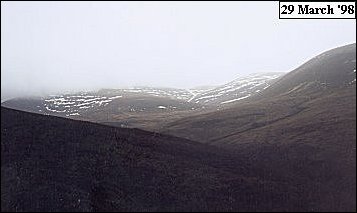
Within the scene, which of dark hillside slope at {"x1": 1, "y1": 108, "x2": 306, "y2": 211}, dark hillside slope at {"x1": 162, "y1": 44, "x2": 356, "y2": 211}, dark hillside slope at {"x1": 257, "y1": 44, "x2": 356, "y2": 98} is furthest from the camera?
dark hillside slope at {"x1": 257, "y1": 44, "x2": 356, "y2": 98}

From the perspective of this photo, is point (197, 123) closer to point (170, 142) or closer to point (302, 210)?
point (170, 142)

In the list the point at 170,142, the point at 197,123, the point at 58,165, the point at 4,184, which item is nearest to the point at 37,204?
the point at 4,184

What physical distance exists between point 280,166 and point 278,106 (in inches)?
2176

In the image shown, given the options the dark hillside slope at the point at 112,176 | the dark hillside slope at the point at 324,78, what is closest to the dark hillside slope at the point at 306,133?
the dark hillside slope at the point at 324,78

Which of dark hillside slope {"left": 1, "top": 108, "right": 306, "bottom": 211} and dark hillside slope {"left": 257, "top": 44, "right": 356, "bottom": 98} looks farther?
dark hillside slope {"left": 257, "top": 44, "right": 356, "bottom": 98}

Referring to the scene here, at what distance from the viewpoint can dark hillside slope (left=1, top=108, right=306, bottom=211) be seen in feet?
134

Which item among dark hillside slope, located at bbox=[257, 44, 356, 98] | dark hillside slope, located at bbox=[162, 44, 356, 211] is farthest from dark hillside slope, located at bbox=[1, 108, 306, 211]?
dark hillside slope, located at bbox=[257, 44, 356, 98]

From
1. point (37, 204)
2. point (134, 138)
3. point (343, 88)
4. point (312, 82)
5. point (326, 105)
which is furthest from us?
point (312, 82)

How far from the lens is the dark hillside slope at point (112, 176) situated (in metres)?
40.8

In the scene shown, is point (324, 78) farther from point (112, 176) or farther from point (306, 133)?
point (112, 176)

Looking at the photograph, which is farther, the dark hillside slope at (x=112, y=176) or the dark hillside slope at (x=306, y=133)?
the dark hillside slope at (x=306, y=133)

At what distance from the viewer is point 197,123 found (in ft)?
348

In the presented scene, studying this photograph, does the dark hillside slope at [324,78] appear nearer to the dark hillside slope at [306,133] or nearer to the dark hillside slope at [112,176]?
the dark hillside slope at [306,133]

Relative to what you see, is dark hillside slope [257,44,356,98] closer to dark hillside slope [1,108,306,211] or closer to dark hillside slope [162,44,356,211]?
dark hillside slope [162,44,356,211]
